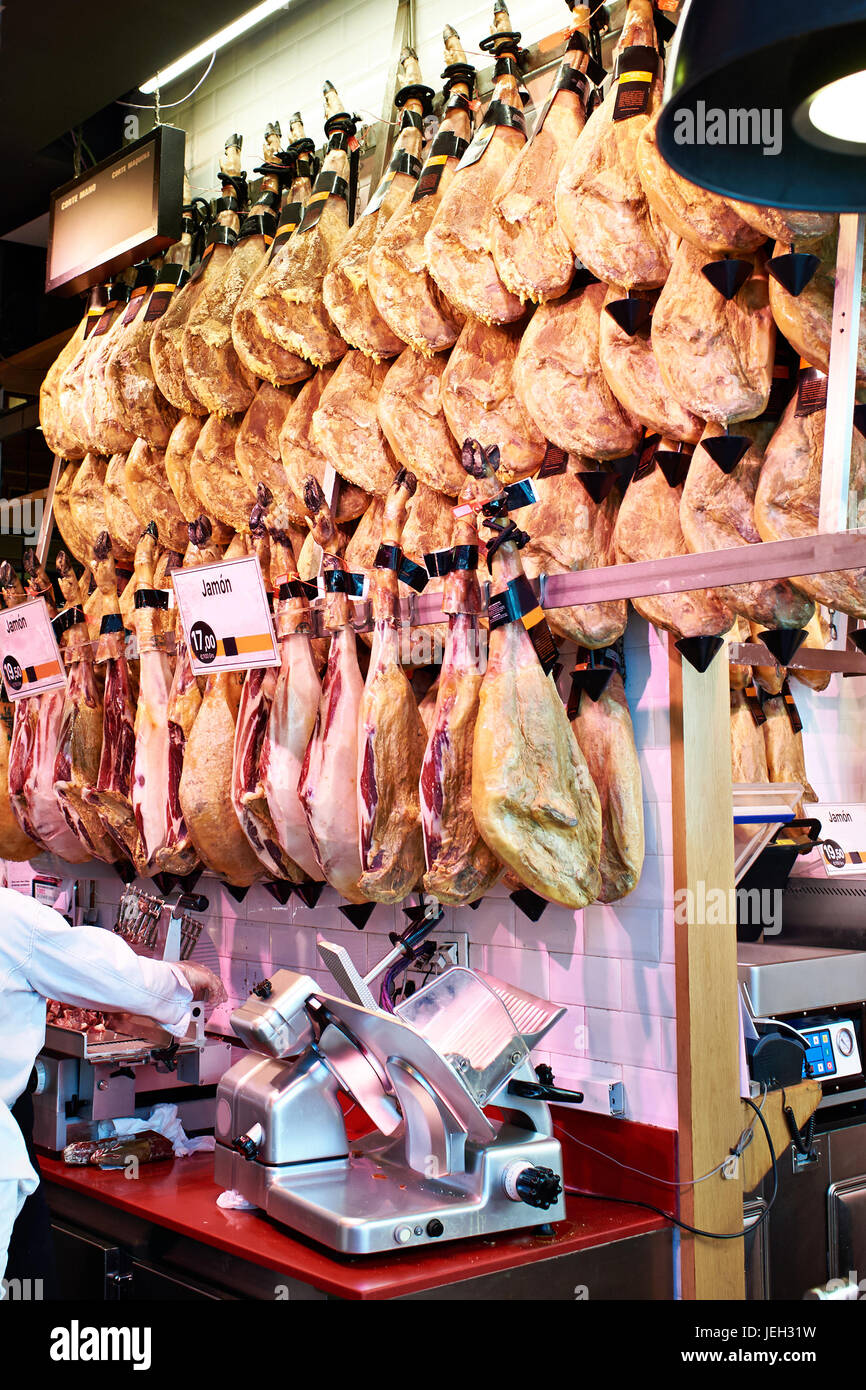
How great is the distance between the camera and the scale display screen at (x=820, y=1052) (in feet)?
12.5

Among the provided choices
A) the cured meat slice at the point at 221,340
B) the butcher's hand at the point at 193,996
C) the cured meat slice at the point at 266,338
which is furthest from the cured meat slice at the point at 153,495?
the butcher's hand at the point at 193,996

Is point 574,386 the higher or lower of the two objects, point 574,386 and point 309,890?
the higher

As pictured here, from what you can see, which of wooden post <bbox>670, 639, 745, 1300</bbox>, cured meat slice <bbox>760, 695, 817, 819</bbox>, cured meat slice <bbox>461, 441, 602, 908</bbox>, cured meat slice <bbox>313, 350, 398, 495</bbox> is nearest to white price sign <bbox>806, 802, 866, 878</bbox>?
cured meat slice <bbox>760, 695, 817, 819</bbox>

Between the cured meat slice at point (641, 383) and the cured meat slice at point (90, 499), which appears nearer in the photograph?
the cured meat slice at point (641, 383)

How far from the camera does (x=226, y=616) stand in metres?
3.87

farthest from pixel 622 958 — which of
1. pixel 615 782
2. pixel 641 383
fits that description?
pixel 641 383

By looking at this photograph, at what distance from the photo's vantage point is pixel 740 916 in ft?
14.4

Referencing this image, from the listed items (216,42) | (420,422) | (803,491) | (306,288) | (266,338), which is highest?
(216,42)

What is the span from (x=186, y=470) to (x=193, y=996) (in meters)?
2.18

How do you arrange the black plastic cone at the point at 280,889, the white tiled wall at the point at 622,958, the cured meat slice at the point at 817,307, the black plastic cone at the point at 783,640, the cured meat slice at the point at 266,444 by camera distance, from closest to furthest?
the cured meat slice at the point at 817,307
the black plastic cone at the point at 783,640
the white tiled wall at the point at 622,958
the black plastic cone at the point at 280,889
the cured meat slice at the point at 266,444

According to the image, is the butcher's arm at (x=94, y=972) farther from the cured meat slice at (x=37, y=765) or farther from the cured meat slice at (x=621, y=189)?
the cured meat slice at (x=621, y=189)

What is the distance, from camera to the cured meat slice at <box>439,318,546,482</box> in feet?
11.4

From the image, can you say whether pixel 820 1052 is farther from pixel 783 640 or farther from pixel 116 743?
pixel 116 743

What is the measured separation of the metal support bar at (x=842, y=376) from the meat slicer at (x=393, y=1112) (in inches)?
56.5
